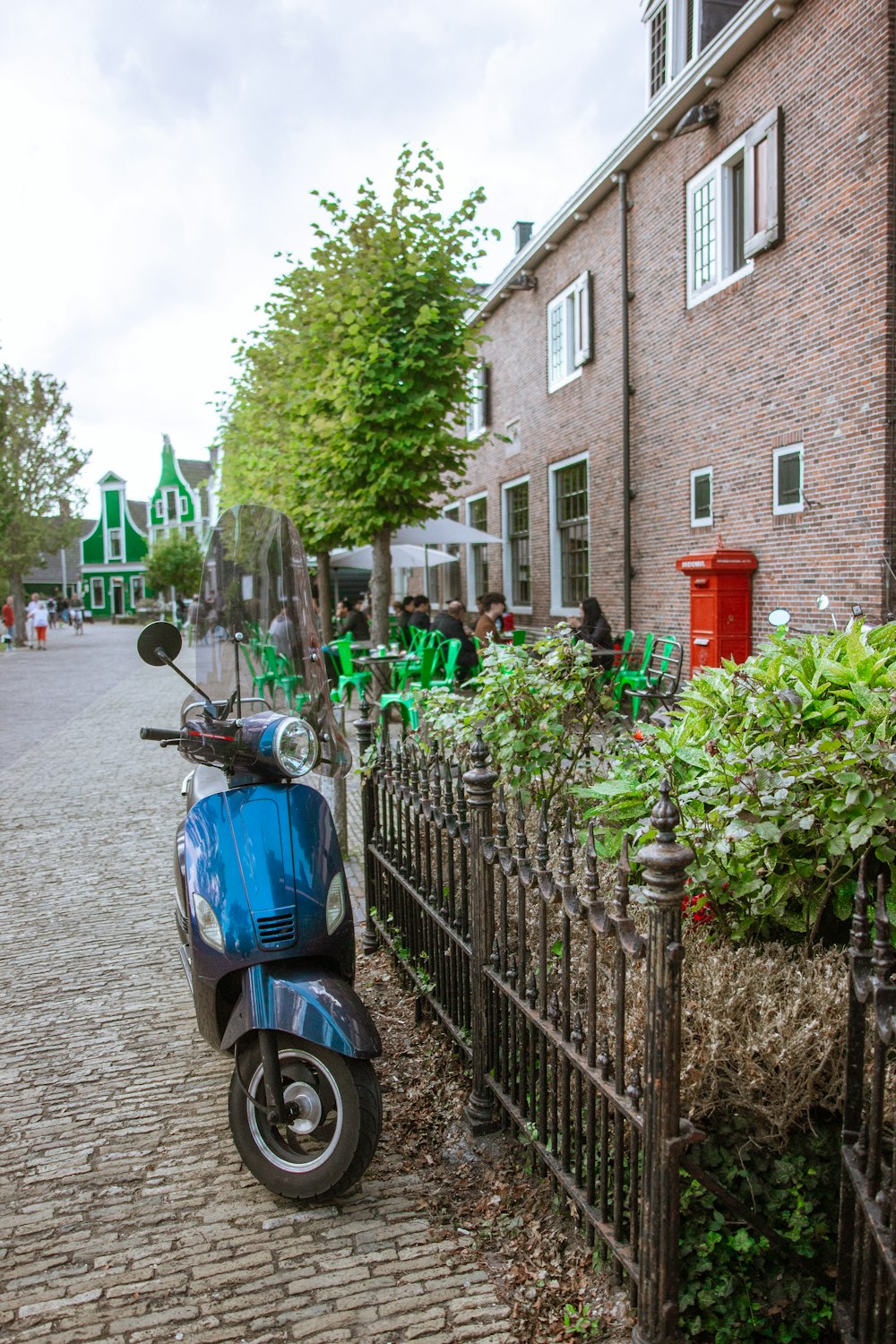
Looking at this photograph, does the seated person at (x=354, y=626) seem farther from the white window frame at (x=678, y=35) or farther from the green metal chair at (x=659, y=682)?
the white window frame at (x=678, y=35)

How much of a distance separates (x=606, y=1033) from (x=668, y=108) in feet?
39.8

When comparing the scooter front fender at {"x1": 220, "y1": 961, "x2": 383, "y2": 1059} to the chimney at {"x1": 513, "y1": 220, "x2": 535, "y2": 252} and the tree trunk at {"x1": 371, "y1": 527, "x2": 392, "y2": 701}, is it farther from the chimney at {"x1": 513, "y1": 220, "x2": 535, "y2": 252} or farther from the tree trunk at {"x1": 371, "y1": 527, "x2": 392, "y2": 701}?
the chimney at {"x1": 513, "y1": 220, "x2": 535, "y2": 252}

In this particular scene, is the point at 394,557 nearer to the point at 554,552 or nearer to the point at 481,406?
the point at 554,552

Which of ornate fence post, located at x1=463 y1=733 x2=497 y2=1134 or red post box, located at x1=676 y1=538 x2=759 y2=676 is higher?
red post box, located at x1=676 y1=538 x2=759 y2=676

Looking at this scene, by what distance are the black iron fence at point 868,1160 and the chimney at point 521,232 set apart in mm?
19795

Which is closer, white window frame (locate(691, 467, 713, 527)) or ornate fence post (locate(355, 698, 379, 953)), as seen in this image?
ornate fence post (locate(355, 698, 379, 953))

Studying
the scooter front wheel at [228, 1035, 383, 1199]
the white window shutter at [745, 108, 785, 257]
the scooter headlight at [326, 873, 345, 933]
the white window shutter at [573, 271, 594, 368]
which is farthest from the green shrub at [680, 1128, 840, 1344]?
the white window shutter at [573, 271, 594, 368]

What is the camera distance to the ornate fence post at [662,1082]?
6.07 ft

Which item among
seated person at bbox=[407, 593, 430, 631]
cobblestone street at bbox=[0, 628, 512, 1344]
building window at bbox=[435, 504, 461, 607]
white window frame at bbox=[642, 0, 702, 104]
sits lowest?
cobblestone street at bbox=[0, 628, 512, 1344]

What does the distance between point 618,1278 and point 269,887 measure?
4.29ft

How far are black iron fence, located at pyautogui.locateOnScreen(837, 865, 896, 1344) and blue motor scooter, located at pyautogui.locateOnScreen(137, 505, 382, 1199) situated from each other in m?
1.19

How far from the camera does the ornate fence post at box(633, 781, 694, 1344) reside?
6.07ft

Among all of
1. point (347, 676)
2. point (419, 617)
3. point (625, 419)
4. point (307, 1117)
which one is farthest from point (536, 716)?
point (625, 419)

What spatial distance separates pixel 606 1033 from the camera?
7.47 ft
